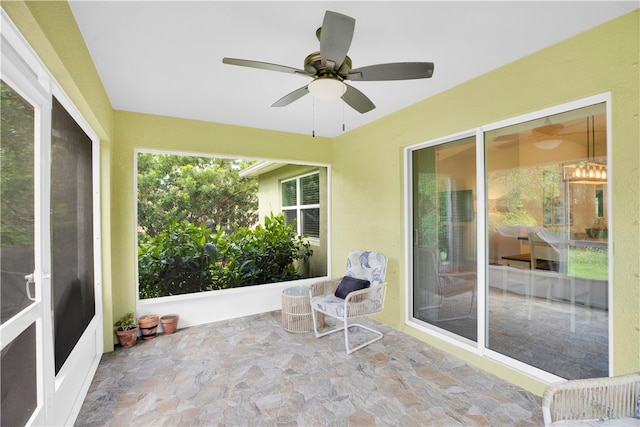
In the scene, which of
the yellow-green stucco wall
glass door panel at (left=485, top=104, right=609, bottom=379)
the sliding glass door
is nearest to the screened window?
the yellow-green stucco wall

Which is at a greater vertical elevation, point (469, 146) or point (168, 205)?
point (469, 146)

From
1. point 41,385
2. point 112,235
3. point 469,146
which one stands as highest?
point 469,146

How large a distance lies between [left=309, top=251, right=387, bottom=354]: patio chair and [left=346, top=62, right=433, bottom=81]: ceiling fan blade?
6.70 ft

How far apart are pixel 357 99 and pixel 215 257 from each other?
9.76 ft

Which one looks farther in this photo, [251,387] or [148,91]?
[148,91]

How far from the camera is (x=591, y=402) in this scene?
1.41 meters

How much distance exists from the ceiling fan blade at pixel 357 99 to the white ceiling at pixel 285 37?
333mm

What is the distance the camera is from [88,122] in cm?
256

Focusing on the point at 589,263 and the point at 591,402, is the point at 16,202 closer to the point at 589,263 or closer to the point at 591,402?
the point at 591,402

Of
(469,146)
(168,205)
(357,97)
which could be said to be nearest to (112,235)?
(168,205)

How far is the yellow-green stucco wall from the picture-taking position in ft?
6.06

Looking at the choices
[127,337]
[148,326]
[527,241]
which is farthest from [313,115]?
[127,337]

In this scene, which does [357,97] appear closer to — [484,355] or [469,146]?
[469,146]

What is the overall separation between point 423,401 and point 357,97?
7.77 feet
